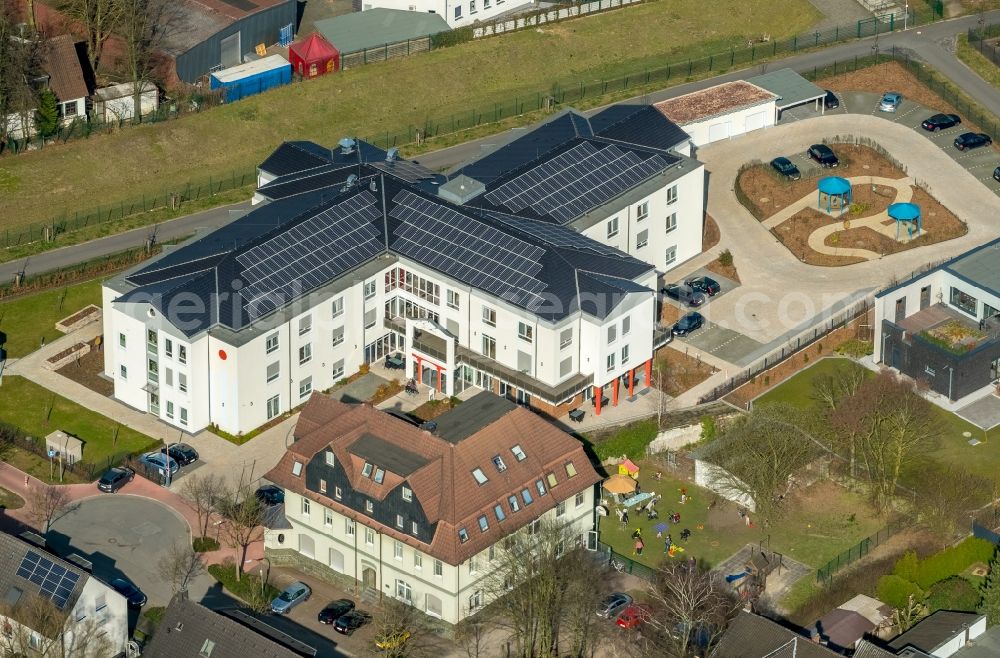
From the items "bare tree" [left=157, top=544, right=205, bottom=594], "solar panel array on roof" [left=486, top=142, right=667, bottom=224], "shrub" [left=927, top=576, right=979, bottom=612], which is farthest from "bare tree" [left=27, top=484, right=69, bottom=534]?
"shrub" [left=927, top=576, right=979, bottom=612]

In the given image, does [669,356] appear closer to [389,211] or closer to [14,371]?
[389,211]

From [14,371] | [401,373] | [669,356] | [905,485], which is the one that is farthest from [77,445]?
[905,485]

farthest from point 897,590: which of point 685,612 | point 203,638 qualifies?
point 203,638

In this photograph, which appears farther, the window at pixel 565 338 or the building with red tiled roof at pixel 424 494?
the window at pixel 565 338

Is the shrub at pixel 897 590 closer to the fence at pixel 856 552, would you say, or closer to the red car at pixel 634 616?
the fence at pixel 856 552

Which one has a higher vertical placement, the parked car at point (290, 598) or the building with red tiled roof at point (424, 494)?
the building with red tiled roof at point (424, 494)

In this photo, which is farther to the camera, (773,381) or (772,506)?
(773,381)

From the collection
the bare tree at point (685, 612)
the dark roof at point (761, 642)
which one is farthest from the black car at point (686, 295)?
the dark roof at point (761, 642)

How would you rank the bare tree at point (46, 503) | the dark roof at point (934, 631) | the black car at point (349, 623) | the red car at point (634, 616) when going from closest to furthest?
the dark roof at point (934, 631) < the black car at point (349, 623) < the red car at point (634, 616) < the bare tree at point (46, 503)
